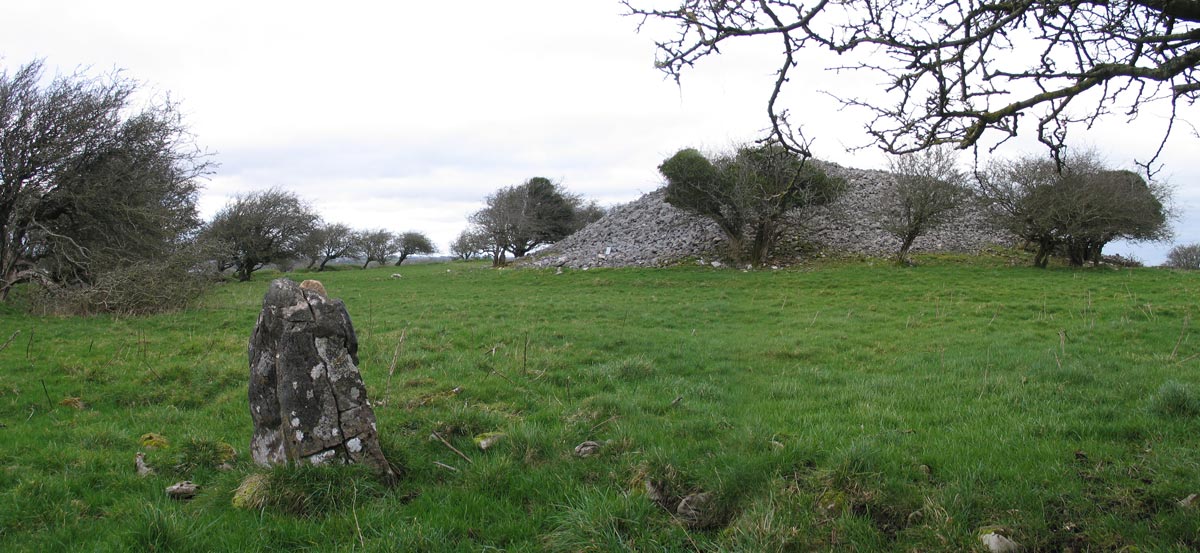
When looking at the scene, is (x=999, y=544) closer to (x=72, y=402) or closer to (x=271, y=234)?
(x=72, y=402)

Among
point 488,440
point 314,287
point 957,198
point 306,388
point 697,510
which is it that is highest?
point 957,198

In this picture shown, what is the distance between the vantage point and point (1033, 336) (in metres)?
12.4

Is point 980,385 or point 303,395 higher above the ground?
point 303,395

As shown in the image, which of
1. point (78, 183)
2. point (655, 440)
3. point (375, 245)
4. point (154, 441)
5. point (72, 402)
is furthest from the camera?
point (375, 245)

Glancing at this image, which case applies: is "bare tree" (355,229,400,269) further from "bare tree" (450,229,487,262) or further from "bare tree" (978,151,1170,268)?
"bare tree" (978,151,1170,268)

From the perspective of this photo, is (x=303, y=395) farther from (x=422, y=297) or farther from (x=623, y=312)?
(x=422, y=297)

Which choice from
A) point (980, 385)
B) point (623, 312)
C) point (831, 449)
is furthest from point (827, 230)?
point (831, 449)

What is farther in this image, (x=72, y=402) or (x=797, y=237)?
(x=797, y=237)

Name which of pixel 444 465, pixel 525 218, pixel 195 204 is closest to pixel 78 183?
pixel 195 204

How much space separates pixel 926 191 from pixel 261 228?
43.8m

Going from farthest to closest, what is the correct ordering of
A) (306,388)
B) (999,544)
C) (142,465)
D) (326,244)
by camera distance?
(326,244) < (142,465) < (306,388) < (999,544)

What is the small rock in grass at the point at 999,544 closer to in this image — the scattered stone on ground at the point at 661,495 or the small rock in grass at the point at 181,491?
the scattered stone on ground at the point at 661,495

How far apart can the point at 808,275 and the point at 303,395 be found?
25.7 meters

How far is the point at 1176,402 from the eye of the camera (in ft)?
19.7
